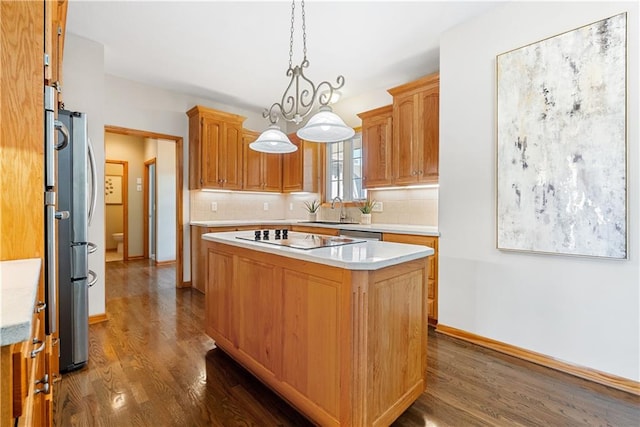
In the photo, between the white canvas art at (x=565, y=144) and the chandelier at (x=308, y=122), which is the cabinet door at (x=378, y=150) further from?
the chandelier at (x=308, y=122)

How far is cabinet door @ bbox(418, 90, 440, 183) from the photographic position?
123 inches

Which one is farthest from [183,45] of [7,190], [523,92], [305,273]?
[523,92]

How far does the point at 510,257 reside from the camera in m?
2.46

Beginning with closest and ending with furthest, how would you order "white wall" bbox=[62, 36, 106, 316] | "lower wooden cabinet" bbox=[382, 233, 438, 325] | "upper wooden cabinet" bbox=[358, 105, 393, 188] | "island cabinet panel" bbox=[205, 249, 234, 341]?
"island cabinet panel" bbox=[205, 249, 234, 341], "white wall" bbox=[62, 36, 106, 316], "lower wooden cabinet" bbox=[382, 233, 438, 325], "upper wooden cabinet" bbox=[358, 105, 393, 188]

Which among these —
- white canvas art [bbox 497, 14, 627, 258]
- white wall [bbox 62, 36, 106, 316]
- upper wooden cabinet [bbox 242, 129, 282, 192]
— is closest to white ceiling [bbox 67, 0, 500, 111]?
white wall [bbox 62, 36, 106, 316]

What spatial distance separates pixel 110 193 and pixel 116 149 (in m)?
1.09

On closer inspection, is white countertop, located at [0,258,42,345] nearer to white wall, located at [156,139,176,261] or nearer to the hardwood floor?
the hardwood floor

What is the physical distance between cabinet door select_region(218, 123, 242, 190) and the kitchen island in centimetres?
262

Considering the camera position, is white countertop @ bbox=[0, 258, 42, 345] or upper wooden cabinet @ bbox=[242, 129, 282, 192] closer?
white countertop @ bbox=[0, 258, 42, 345]

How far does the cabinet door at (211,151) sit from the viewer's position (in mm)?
4215

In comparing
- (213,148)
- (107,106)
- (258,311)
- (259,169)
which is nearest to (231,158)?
(213,148)

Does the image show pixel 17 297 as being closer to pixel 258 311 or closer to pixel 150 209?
pixel 258 311

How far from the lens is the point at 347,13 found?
2594 millimetres

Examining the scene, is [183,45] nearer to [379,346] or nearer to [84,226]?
[84,226]
